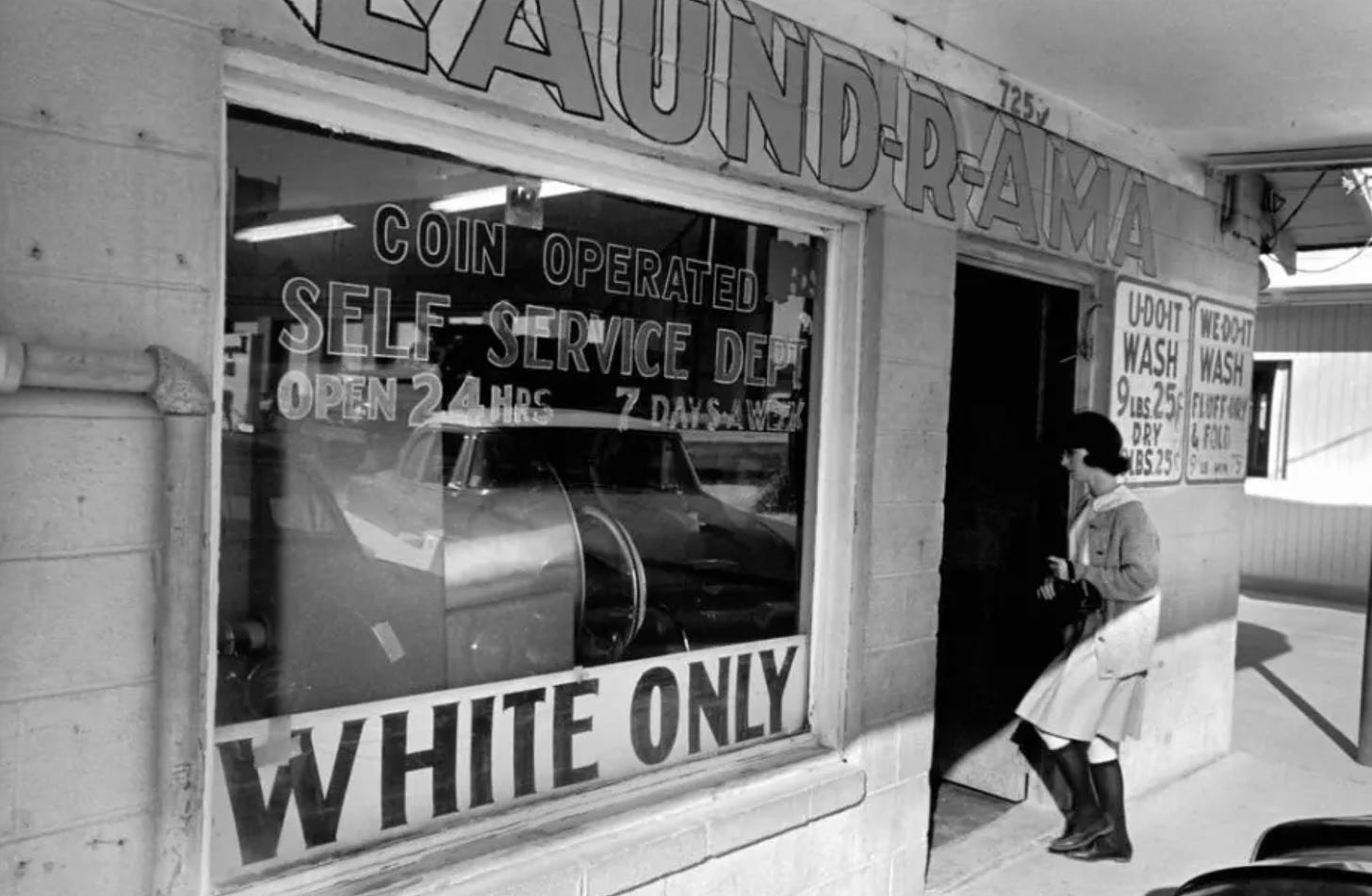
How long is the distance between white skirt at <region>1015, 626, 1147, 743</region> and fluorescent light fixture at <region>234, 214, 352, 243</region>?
141 inches

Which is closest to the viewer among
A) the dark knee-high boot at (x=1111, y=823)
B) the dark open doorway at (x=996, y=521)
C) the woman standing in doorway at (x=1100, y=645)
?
the woman standing in doorway at (x=1100, y=645)

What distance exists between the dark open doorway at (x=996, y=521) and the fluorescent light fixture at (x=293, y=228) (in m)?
3.44

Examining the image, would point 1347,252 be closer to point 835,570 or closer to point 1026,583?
point 1026,583

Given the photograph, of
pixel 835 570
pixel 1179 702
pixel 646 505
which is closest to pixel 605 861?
pixel 646 505

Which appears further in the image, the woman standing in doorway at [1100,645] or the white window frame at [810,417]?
the woman standing in doorway at [1100,645]

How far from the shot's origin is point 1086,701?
15.9 feet

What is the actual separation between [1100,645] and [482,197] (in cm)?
330

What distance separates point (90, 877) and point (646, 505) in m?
1.99

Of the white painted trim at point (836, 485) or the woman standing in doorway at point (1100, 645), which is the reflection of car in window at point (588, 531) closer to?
the white painted trim at point (836, 485)

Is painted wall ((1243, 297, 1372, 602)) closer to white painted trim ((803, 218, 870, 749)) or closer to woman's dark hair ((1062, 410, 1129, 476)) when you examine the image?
woman's dark hair ((1062, 410, 1129, 476))

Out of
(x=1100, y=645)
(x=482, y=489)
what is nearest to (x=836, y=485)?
(x=482, y=489)

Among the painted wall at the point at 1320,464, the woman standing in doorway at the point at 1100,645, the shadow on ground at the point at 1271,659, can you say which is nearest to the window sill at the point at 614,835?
the woman standing in doorway at the point at 1100,645

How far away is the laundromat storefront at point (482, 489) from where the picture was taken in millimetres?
2670

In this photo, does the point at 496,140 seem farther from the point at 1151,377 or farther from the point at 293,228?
the point at 1151,377
